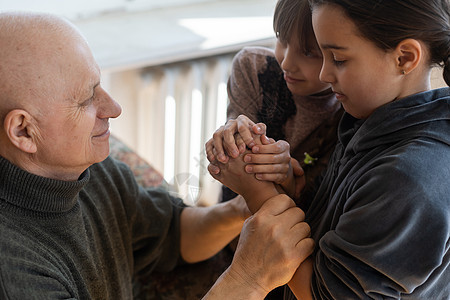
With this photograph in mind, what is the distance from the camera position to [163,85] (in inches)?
106

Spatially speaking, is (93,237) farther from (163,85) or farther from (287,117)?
(163,85)

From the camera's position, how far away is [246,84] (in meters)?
1.19

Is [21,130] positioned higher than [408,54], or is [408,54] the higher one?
[408,54]

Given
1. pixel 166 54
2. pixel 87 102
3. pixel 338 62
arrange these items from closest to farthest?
pixel 338 62
pixel 87 102
pixel 166 54

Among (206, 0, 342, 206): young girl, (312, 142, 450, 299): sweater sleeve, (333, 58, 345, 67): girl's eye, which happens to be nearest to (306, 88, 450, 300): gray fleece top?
(312, 142, 450, 299): sweater sleeve

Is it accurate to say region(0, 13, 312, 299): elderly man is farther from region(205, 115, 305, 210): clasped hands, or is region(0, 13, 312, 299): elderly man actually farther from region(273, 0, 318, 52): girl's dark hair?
region(273, 0, 318, 52): girl's dark hair

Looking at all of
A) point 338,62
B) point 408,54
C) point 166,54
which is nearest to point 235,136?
point 338,62

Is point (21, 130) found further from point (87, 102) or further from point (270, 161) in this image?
point (270, 161)

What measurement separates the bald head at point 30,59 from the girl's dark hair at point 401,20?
0.57 meters

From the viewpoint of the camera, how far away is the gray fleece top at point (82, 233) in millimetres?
979

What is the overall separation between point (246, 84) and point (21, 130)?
0.50 meters

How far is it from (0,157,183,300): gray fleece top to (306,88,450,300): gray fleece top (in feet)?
1.75

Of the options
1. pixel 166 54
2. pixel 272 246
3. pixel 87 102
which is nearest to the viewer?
pixel 272 246

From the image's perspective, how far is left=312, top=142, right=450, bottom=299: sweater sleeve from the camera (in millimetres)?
762
